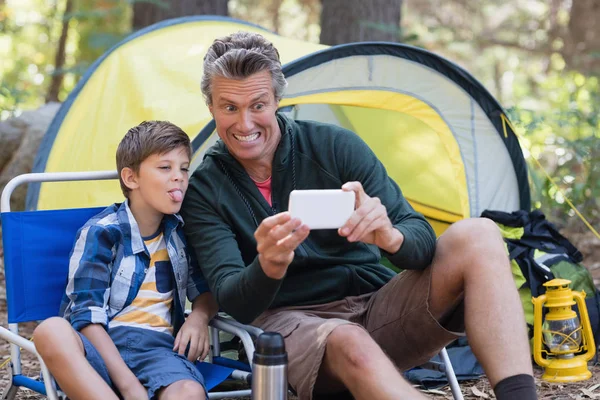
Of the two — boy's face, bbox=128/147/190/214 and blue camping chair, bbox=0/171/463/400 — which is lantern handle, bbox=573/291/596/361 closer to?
blue camping chair, bbox=0/171/463/400

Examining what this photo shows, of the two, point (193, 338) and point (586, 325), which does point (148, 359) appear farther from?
point (586, 325)

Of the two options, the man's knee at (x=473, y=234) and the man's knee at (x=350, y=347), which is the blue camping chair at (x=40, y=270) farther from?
the man's knee at (x=473, y=234)

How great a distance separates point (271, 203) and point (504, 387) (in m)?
0.93

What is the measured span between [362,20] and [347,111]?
1634 mm

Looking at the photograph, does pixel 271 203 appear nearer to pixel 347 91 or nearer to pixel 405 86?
pixel 347 91

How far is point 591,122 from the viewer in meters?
5.66

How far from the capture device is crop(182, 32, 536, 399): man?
6.61ft

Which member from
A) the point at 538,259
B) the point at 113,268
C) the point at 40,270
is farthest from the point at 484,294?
the point at 538,259

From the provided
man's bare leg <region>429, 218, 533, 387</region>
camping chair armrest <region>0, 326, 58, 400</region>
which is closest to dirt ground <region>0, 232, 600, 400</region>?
camping chair armrest <region>0, 326, 58, 400</region>

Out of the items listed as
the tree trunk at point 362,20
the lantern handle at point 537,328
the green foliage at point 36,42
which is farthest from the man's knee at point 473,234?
the green foliage at point 36,42

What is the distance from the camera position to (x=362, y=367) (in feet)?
6.40

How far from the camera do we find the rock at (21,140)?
581 centimetres

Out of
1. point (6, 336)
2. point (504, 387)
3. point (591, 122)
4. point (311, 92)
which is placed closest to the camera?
point (504, 387)

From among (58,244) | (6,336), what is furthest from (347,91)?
(6,336)
